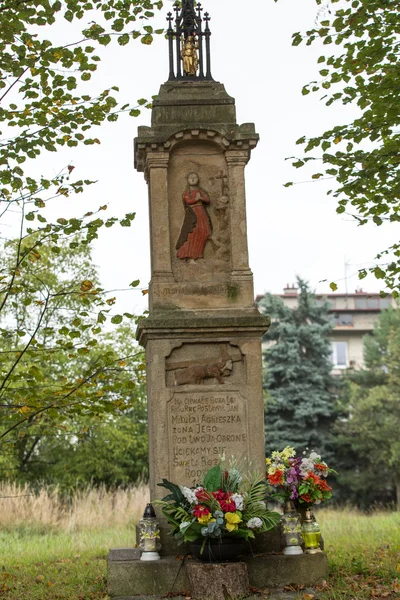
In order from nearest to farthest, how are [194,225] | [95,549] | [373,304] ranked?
1. [194,225]
2. [95,549]
3. [373,304]

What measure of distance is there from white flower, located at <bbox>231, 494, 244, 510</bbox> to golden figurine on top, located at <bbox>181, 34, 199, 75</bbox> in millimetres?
5390

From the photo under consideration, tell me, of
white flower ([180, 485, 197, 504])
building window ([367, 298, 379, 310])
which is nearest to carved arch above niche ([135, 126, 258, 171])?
white flower ([180, 485, 197, 504])

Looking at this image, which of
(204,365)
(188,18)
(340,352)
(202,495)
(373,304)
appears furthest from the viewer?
(373,304)

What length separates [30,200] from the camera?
9.80 m

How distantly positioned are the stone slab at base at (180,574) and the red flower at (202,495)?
0.87 m

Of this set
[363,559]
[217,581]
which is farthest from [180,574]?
[363,559]

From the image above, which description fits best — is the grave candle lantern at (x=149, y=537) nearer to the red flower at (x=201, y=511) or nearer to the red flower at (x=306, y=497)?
the red flower at (x=201, y=511)

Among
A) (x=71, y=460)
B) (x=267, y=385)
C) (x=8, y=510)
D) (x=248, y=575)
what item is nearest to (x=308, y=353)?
(x=267, y=385)

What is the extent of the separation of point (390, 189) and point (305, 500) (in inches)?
165

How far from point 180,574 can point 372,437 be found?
25299mm

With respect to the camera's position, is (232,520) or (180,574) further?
(180,574)

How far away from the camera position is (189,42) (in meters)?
10.7

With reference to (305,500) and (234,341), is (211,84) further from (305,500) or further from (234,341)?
(305,500)

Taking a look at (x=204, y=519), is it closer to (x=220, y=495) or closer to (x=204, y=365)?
(x=220, y=495)
